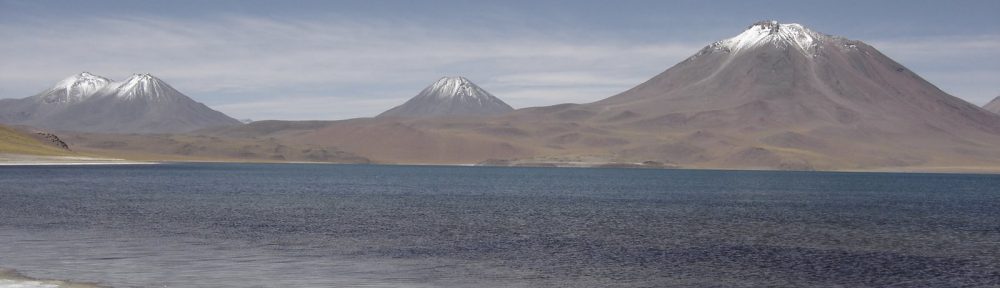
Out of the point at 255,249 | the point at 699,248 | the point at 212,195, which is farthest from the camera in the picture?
the point at 212,195

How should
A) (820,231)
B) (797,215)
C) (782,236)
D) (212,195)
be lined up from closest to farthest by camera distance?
(782,236)
(820,231)
(797,215)
(212,195)

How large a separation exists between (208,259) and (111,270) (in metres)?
5.26

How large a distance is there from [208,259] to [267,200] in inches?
1974

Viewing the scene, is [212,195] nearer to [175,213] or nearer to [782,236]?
[175,213]

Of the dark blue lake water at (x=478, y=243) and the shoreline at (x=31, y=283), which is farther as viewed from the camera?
the dark blue lake water at (x=478, y=243)

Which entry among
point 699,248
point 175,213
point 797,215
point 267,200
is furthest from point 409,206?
point 699,248

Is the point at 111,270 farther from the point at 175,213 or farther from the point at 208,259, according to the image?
the point at 175,213

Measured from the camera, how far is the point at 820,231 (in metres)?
65.0

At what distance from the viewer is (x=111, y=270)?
38781mm

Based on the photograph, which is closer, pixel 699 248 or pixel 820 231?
pixel 699 248

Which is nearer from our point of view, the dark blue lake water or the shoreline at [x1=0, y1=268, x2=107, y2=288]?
the shoreline at [x1=0, y1=268, x2=107, y2=288]

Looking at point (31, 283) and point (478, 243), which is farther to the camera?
point (478, 243)

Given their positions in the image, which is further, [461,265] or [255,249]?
[255,249]

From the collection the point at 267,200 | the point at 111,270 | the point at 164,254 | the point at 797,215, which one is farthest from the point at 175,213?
the point at 797,215
